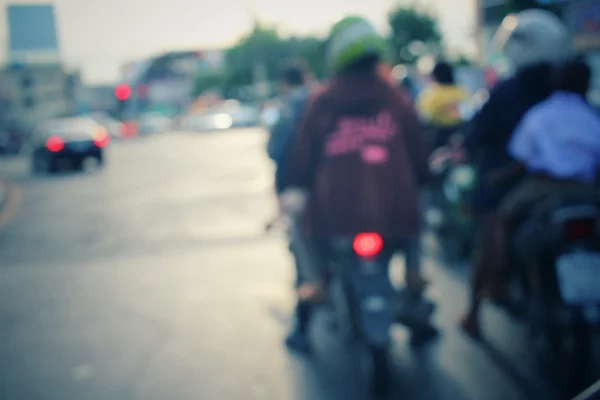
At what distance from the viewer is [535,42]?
4.73 meters

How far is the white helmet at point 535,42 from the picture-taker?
471 cm

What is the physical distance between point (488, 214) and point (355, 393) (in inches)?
52.6

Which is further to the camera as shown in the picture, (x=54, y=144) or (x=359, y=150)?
(x=54, y=144)

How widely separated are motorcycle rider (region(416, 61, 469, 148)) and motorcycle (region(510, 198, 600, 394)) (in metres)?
3.60

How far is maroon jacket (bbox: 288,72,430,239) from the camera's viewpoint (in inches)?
166

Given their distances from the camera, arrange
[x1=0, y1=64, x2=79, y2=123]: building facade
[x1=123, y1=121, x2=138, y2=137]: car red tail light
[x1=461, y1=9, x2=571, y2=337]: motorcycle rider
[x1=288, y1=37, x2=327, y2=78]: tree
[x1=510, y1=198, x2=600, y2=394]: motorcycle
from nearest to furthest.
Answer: [x1=510, y1=198, x2=600, y2=394]: motorcycle < [x1=461, y1=9, x2=571, y2=337]: motorcycle rider < [x1=123, y1=121, x2=138, y2=137]: car red tail light < [x1=288, y1=37, x2=327, y2=78]: tree < [x1=0, y1=64, x2=79, y2=123]: building facade

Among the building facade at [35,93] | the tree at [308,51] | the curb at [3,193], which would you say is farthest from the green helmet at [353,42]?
the building facade at [35,93]

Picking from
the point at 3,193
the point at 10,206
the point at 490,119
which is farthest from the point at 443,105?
the point at 3,193

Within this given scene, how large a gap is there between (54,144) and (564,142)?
849 inches

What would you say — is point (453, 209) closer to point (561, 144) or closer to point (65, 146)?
point (561, 144)

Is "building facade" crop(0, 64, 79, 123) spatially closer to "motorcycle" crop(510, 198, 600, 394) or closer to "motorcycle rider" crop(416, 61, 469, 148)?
"motorcycle rider" crop(416, 61, 469, 148)

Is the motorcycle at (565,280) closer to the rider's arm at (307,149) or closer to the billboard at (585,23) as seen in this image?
the rider's arm at (307,149)

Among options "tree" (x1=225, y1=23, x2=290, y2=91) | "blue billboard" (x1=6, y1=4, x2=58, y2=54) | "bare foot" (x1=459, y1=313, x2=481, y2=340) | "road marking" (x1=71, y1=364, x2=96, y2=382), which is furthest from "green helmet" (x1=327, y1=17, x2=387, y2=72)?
"tree" (x1=225, y1=23, x2=290, y2=91)

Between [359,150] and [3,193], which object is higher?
[359,150]
